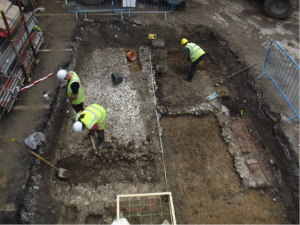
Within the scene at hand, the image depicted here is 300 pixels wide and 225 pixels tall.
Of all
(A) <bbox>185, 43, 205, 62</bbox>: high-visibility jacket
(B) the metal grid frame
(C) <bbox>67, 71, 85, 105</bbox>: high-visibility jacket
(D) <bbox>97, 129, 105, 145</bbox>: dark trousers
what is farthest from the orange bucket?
(B) the metal grid frame

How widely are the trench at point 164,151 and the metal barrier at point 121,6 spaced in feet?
6.02

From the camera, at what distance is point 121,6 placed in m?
9.71

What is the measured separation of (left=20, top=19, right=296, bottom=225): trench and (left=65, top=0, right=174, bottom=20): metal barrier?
183 cm

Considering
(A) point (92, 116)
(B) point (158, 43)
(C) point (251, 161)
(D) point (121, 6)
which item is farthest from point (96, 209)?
(D) point (121, 6)

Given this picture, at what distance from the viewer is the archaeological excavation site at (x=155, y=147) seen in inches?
183

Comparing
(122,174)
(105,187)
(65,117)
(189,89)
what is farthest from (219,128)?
(65,117)

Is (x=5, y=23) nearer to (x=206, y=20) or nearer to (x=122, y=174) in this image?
(x=122, y=174)

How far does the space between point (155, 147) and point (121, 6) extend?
7080mm

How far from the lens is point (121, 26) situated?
8898 millimetres

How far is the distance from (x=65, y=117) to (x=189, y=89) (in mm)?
4015

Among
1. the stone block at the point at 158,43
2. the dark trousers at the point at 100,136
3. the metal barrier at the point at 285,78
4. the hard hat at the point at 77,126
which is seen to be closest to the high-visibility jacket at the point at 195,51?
the stone block at the point at 158,43

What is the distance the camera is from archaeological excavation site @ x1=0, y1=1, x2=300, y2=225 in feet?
15.2

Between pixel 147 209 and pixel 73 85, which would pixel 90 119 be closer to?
pixel 73 85

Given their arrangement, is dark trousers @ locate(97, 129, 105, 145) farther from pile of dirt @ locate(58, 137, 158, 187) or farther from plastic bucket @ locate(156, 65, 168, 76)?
plastic bucket @ locate(156, 65, 168, 76)
